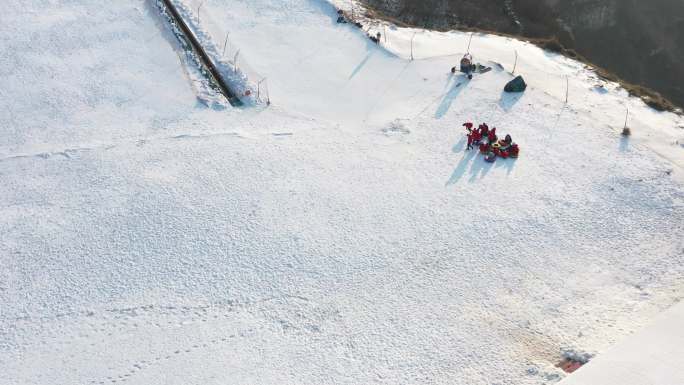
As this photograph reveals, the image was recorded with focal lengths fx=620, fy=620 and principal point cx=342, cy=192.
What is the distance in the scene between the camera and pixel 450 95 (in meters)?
17.8

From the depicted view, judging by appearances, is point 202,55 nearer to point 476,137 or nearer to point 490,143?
point 476,137

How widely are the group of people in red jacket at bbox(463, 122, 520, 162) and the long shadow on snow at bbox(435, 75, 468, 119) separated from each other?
1190 mm

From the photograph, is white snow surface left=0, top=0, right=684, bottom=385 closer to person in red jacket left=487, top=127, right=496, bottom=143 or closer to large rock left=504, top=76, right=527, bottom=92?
large rock left=504, top=76, right=527, bottom=92

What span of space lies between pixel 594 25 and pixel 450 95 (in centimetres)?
900

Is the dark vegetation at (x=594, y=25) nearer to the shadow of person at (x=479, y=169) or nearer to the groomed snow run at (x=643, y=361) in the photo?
the shadow of person at (x=479, y=169)

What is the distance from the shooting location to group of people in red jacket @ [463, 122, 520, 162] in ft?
51.1

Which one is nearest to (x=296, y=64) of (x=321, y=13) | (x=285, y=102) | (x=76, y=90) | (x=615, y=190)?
(x=285, y=102)

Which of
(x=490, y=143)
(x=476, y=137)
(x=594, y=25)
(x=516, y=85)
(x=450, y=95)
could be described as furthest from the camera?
(x=594, y=25)

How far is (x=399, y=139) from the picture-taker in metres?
16.4

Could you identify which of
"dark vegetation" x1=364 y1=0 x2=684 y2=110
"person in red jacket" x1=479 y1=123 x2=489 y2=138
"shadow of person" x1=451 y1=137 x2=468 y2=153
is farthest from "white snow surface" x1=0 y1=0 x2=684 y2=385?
"dark vegetation" x1=364 y1=0 x2=684 y2=110

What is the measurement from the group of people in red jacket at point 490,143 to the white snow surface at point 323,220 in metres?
0.34

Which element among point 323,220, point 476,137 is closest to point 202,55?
point 323,220

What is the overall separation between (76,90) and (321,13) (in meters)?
8.63

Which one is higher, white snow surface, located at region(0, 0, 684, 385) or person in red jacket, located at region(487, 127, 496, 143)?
person in red jacket, located at region(487, 127, 496, 143)
